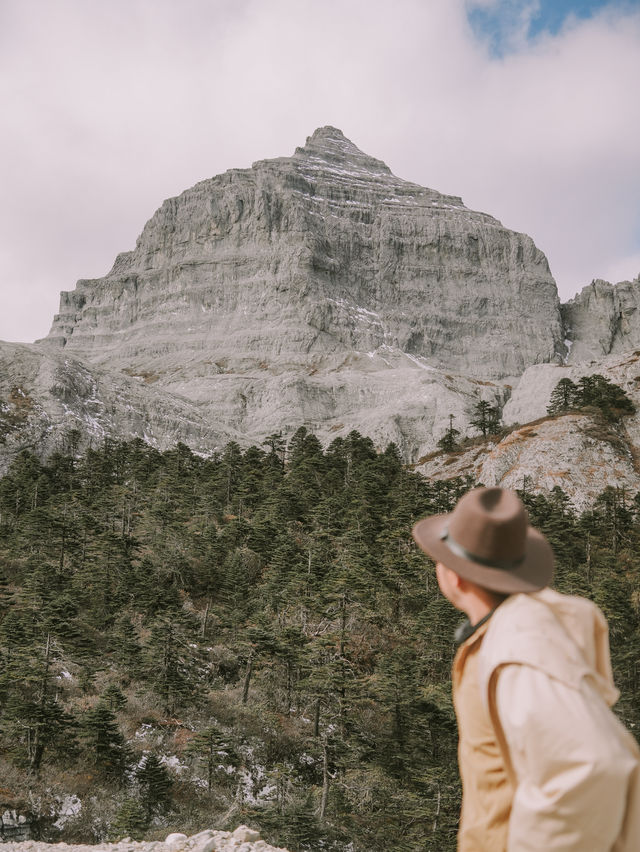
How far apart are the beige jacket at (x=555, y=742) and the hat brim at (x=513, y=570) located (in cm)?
15

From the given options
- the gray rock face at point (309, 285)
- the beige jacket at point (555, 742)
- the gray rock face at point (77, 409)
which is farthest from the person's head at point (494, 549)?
the gray rock face at point (309, 285)

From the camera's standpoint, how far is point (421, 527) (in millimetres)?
2953

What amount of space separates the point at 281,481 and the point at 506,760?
41511 millimetres

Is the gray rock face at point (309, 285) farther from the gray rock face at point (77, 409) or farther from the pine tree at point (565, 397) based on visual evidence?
the pine tree at point (565, 397)

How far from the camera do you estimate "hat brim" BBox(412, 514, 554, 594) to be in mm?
2400

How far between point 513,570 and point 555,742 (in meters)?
0.70

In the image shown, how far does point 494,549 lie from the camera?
2451mm

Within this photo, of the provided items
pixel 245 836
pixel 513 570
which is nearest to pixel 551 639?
pixel 513 570

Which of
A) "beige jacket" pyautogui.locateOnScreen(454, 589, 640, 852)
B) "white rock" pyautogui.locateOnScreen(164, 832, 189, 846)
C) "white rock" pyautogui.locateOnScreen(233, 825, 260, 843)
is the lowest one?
"white rock" pyautogui.locateOnScreen(233, 825, 260, 843)

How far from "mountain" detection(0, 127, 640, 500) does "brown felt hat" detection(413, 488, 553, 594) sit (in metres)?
77.0

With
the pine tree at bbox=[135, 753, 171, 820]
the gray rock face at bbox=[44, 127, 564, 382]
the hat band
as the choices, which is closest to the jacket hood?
the hat band

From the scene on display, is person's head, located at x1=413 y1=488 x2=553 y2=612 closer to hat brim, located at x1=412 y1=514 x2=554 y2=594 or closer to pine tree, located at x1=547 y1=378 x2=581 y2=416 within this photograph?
hat brim, located at x1=412 y1=514 x2=554 y2=594

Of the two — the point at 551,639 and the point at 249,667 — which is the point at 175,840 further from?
the point at 249,667

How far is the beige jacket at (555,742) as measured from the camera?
1.86 metres
